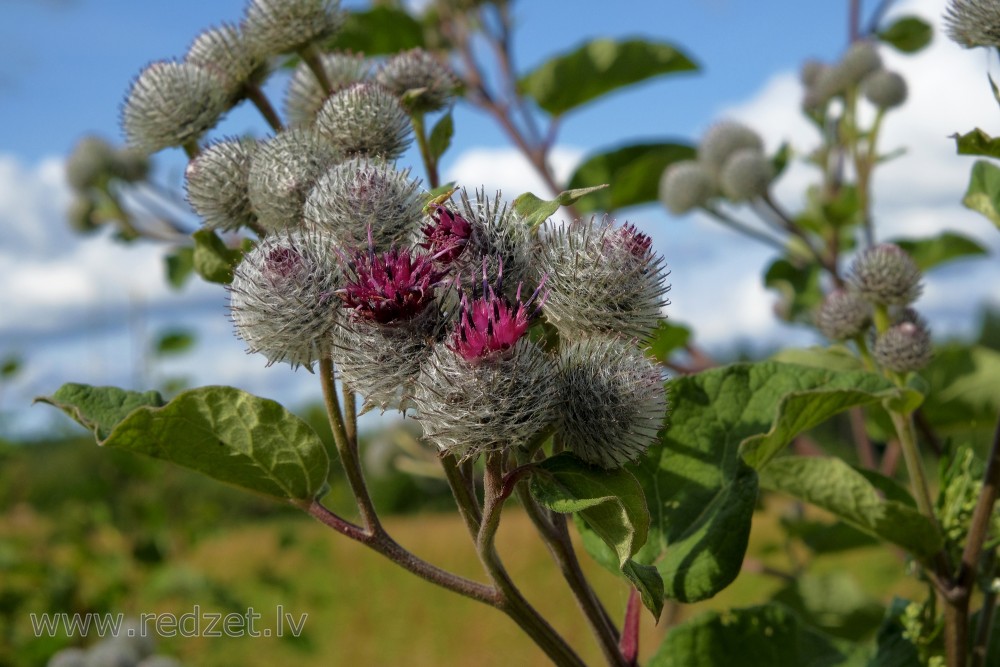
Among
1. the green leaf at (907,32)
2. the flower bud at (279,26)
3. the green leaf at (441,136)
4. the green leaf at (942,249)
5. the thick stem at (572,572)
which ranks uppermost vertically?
the green leaf at (907,32)

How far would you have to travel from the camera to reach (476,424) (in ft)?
4.40

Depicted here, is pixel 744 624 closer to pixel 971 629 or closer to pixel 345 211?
pixel 971 629

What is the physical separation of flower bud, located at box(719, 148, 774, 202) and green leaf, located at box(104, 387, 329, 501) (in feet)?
8.50

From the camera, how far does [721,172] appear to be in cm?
391

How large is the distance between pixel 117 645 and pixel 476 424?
2.97 m

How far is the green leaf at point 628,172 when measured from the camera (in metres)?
4.24

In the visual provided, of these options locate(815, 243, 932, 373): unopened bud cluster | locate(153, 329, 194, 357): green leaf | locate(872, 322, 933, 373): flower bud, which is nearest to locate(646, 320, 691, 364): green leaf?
locate(815, 243, 932, 373): unopened bud cluster

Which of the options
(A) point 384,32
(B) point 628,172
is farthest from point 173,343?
(B) point 628,172

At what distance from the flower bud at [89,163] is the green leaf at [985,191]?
4.06m

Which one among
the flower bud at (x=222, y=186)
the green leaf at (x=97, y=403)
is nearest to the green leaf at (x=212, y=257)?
the flower bud at (x=222, y=186)

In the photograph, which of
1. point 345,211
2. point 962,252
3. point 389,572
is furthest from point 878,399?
point 389,572

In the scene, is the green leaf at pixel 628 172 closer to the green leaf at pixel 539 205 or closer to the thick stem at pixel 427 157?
the thick stem at pixel 427 157

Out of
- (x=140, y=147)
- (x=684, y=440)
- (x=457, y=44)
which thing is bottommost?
(x=684, y=440)

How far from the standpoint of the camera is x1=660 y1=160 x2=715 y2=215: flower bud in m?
3.97
